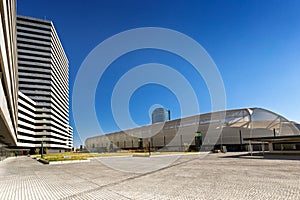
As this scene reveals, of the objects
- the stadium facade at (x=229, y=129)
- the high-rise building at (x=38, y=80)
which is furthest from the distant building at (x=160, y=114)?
the high-rise building at (x=38, y=80)

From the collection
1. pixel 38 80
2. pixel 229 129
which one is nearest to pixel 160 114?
pixel 38 80

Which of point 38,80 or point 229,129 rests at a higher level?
point 38,80

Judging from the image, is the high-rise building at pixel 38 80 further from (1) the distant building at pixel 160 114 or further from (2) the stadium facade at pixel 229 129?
(1) the distant building at pixel 160 114

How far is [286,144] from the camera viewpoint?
3856 centimetres

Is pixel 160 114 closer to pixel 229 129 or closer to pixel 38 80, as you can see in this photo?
pixel 38 80

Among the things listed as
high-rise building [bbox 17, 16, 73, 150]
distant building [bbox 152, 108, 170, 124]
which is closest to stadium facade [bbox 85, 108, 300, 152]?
high-rise building [bbox 17, 16, 73, 150]

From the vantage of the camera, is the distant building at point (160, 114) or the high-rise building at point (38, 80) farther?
the distant building at point (160, 114)

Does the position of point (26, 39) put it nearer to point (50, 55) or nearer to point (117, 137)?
point (50, 55)

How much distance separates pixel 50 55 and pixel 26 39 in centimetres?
1004

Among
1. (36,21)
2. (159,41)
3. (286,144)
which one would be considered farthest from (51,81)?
(286,144)

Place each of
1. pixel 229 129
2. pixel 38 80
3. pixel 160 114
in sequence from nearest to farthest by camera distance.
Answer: pixel 229 129, pixel 38 80, pixel 160 114

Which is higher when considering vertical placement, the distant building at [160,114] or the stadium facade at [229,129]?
the distant building at [160,114]

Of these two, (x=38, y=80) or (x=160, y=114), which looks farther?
(x=160, y=114)

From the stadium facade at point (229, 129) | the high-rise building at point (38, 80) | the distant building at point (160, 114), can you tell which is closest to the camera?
the stadium facade at point (229, 129)
